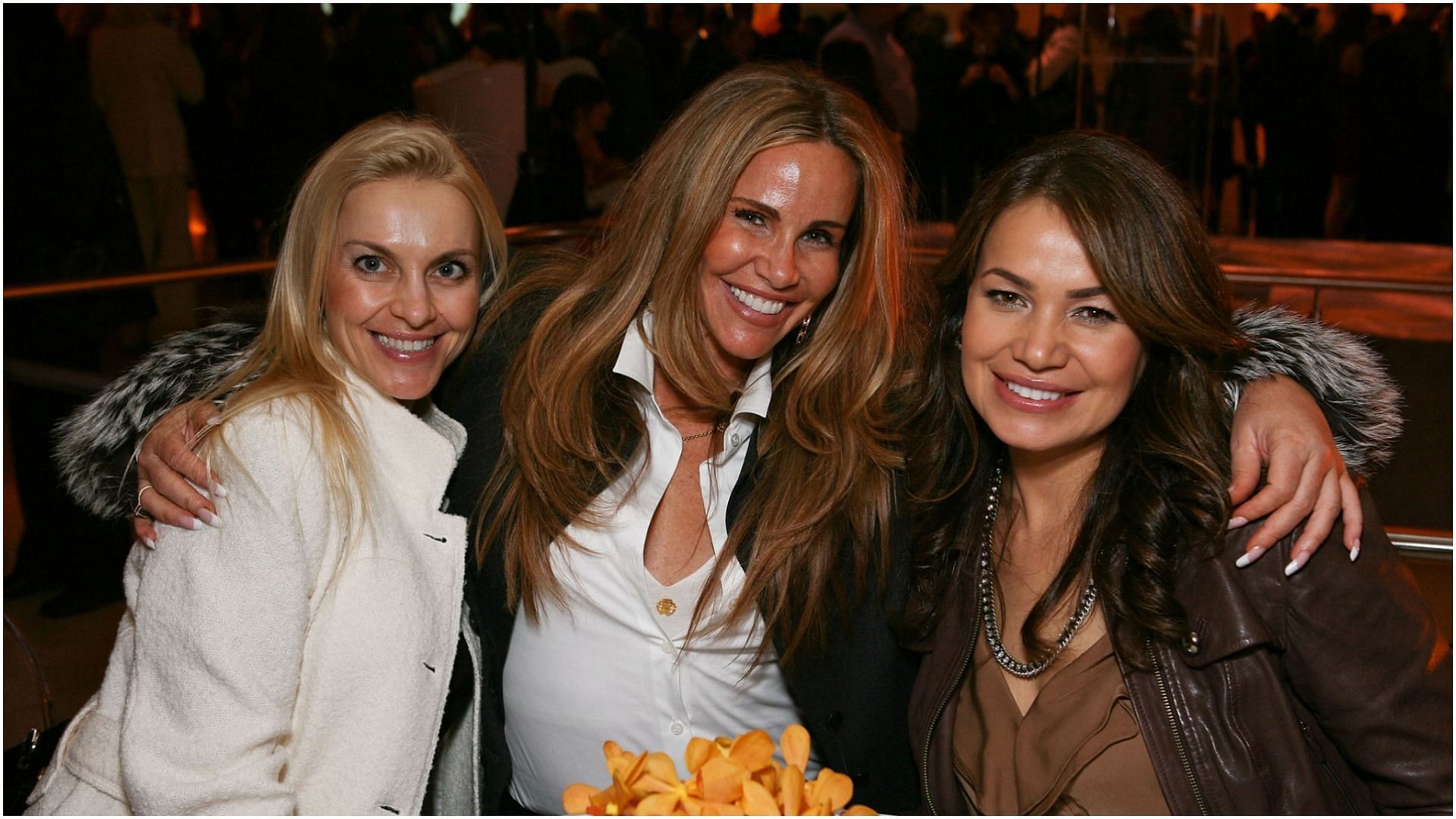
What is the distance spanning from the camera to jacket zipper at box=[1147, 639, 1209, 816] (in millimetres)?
1700

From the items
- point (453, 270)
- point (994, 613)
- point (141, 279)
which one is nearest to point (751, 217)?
point (453, 270)

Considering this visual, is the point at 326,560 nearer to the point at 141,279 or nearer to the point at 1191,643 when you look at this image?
the point at 1191,643

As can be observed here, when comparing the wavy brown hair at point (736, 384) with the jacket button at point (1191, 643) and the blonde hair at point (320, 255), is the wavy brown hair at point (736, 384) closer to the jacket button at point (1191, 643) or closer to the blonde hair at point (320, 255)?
the blonde hair at point (320, 255)

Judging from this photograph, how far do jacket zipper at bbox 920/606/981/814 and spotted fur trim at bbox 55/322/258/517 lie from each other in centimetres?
131

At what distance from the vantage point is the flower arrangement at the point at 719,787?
119 cm

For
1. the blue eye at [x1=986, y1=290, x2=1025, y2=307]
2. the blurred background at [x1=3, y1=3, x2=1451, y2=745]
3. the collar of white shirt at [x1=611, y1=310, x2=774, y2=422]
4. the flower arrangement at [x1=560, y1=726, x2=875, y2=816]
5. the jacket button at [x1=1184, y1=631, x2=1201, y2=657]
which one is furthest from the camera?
the blurred background at [x1=3, y1=3, x2=1451, y2=745]

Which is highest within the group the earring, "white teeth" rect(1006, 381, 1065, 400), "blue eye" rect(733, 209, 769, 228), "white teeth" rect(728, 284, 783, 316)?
"blue eye" rect(733, 209, 769, 228)

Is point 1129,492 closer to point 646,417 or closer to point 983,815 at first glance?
point 983,815

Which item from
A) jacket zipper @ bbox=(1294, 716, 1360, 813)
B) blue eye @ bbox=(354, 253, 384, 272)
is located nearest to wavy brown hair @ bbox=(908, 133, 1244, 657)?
jacket zipper @ bbox=(1294, 716, 1360, 813)

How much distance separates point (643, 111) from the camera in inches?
296

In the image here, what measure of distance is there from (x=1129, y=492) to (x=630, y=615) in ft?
2.78

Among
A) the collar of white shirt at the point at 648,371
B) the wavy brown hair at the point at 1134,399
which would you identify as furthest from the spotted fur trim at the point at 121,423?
the wavy brown hair at the point at 1134,399

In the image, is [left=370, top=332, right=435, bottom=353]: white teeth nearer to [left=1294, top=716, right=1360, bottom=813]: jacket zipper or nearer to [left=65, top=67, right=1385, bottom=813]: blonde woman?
[left=65, top=67, right=1385, bottom=813]: blonde woman

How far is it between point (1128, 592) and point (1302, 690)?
27 centimetres
